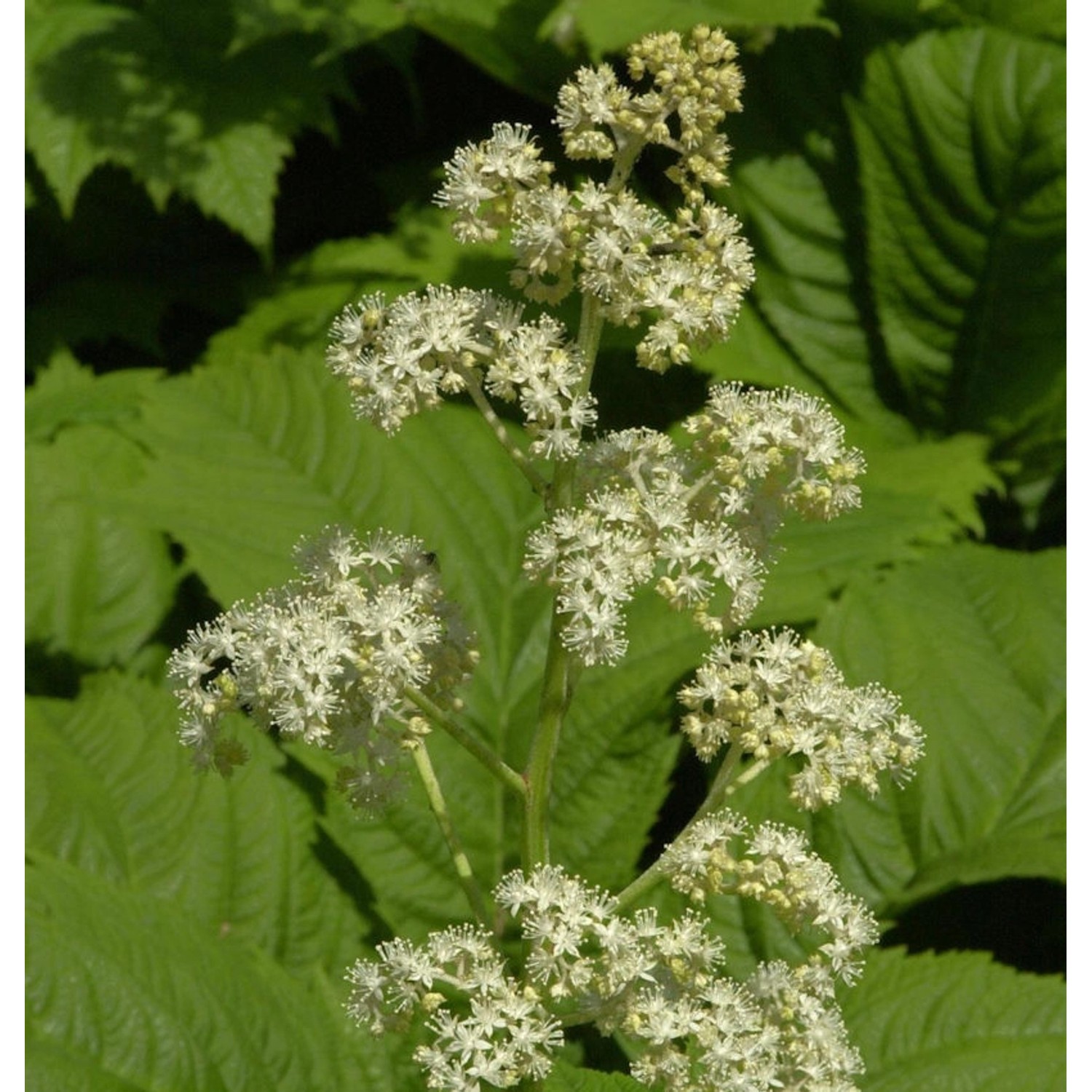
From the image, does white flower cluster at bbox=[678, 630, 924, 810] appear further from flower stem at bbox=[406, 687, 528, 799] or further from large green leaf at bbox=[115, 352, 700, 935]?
large green leaf at bbox=[115, 352, 700, 935]

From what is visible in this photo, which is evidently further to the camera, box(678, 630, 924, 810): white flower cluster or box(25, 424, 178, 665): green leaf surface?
box(25, 424, 178, 665): green leaf surface

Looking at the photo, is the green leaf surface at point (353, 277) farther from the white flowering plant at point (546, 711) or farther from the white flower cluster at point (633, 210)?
the white flower cluster at point (633, 210)

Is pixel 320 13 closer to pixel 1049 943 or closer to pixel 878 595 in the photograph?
pixel 878 595

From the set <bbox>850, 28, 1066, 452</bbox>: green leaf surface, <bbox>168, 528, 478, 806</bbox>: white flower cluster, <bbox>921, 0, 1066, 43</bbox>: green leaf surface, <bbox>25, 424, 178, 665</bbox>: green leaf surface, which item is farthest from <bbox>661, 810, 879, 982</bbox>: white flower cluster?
<bbox>921, 0, 1066, 43</bbox>: green leaf surface

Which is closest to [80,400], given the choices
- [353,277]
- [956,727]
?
[353,277]

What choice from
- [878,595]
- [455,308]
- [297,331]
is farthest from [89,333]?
[455,308]

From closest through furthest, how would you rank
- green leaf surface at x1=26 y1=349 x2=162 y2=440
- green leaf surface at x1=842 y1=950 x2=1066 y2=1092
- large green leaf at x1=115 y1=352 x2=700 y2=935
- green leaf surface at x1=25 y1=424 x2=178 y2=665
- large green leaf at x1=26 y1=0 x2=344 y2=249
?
green leaf surface at x1=842 y1=950 x2=1066 y2=1092
large green leaf at x1=115 y1=352 x2=700 y2=935
green leaf surface at x1=25 y1=424 x2=178 y2=665
green leaf surface at x1=26 y1=349 x2=162 y2=440
large green leaf at x1=26 y1=0 x2=344 y2=249
